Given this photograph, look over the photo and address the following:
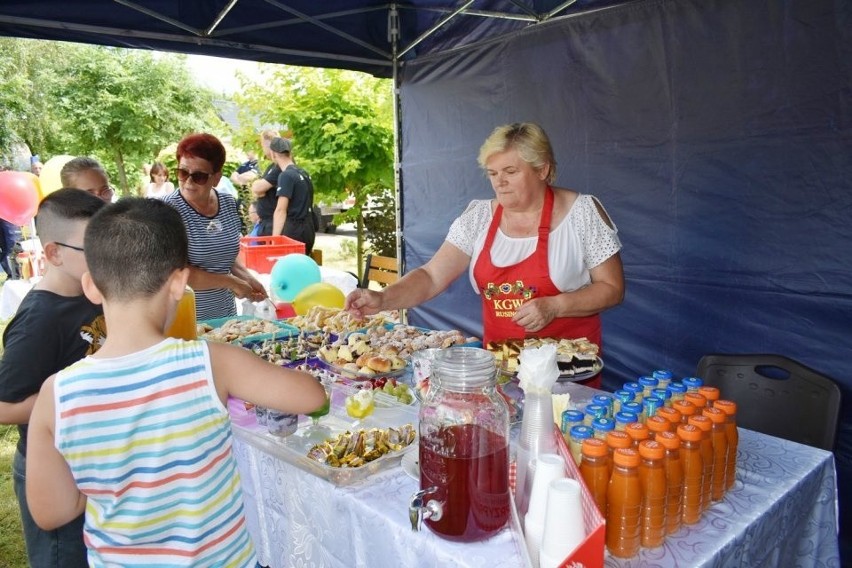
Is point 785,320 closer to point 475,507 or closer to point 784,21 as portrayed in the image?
point 784,21

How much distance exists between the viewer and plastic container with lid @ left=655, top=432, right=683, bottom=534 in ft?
3.97

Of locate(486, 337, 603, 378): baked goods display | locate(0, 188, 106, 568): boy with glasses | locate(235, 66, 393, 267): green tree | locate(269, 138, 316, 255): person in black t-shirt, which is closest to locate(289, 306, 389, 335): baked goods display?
locate(486, 337, 603, 378): baked goods display

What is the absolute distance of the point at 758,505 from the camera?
4.56ft

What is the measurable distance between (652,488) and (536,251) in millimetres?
1581

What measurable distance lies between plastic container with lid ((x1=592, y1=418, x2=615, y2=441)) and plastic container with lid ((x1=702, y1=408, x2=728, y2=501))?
0.81 feet

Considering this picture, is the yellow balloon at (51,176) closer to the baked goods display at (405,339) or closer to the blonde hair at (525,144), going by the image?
the baked goods display at (405,339)

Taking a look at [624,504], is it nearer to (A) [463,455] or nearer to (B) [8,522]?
(A) [463,455]

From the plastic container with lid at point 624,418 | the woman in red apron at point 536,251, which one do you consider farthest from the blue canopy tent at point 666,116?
the plastic container with lid at point 624,418

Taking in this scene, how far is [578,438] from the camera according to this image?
1242mm

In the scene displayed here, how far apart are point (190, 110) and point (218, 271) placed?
1697 cm

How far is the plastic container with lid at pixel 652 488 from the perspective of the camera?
1.17 metres

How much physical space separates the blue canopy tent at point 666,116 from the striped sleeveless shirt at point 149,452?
9.55 feet

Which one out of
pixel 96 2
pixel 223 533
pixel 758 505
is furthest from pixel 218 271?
pixel 758 505

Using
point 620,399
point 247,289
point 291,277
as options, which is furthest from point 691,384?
point 291,277
